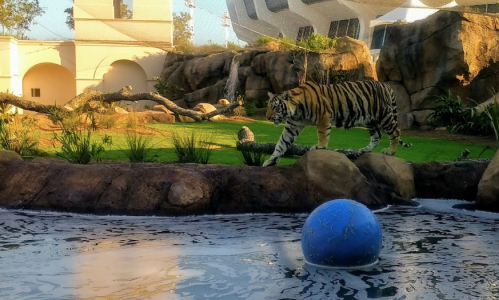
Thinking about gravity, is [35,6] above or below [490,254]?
above

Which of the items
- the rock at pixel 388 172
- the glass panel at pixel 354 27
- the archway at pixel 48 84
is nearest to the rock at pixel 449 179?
the rock at pixel 388 172

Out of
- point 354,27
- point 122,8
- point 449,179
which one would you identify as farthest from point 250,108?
point 354,27

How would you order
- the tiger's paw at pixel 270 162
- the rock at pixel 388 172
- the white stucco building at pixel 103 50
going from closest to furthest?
the rock at pixel 388 172
the tiger's paw at pixel 270 162
the white stucco building at pixel 103 50

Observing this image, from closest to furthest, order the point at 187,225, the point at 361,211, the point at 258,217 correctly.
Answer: the point at 361,211
the point at 187,225
the point at 258,217

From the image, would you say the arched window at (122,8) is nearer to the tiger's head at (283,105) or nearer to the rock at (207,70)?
the rock at (207,70)

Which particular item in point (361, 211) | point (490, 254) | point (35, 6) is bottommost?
point (490, 254)

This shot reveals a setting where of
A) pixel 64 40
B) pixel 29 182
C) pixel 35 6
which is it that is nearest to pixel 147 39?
pixel 64 40

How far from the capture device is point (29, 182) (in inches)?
279

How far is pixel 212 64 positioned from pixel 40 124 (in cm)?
1290

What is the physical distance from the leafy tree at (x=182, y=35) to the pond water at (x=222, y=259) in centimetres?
2310

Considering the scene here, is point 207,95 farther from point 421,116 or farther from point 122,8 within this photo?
point 421,116

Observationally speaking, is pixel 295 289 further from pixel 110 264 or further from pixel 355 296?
pixel 110 264

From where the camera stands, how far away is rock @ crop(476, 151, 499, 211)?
23.4ft

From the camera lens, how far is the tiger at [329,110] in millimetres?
8234
